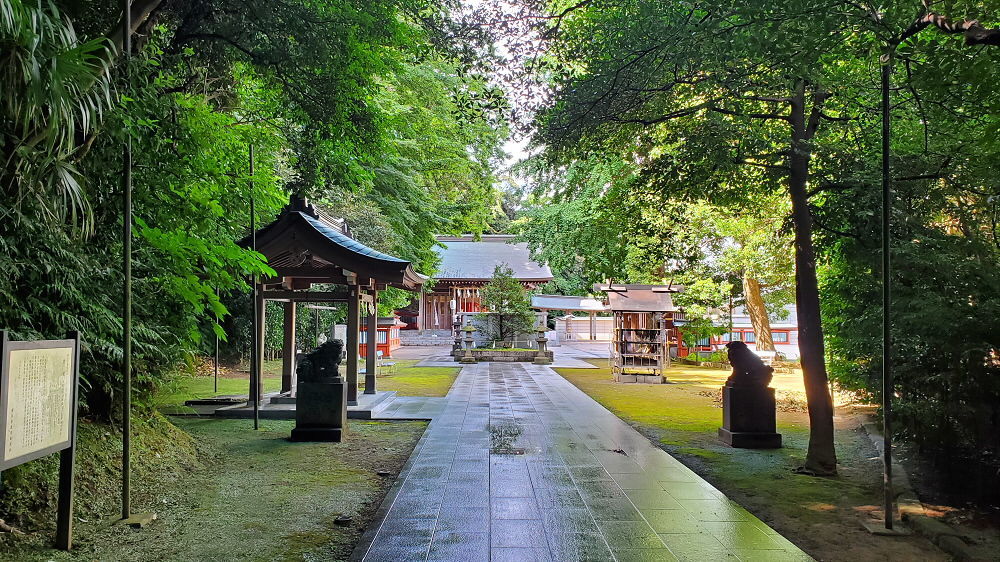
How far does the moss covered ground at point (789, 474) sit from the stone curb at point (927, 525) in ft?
0.34

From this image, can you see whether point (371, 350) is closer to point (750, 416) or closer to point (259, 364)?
point (259, 364)

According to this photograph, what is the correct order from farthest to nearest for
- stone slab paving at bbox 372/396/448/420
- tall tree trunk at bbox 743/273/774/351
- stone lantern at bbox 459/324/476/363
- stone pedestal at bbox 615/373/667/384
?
stone lantern at bbox 459/324/476/363
tall tree trunk at bbox 743/273/774/351
stone pedestal at bbox 615/373/667/384
stone slab paving at bbox 372/396/448/420

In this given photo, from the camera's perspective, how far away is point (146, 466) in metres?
5.32

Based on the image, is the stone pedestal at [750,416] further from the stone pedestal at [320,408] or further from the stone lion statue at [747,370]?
the stone pedestal at [320,408]

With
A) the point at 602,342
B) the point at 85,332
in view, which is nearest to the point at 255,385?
the point at 85,332

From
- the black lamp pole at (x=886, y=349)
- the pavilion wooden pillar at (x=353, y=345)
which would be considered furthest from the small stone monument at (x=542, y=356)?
the black lamp pole at (x=886, y=349)

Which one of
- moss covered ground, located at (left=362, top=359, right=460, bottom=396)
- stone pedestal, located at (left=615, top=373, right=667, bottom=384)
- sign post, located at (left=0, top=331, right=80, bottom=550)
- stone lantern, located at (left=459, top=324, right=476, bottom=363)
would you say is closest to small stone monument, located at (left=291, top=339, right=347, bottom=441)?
sign post, located at (left=0, top=331, right=80, bottom=550)

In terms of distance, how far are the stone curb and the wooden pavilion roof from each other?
7.24m

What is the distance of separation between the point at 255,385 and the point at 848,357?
27.6 ft

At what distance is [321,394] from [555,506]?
3.85m

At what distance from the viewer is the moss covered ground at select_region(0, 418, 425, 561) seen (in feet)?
12.5

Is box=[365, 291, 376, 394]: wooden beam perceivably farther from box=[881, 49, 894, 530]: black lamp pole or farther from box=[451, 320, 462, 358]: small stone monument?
box=[451, 320, 462, 358]: small stone monument

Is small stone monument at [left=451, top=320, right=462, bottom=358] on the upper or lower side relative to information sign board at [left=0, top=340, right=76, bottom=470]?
lower

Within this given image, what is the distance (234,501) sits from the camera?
4.89 metres
